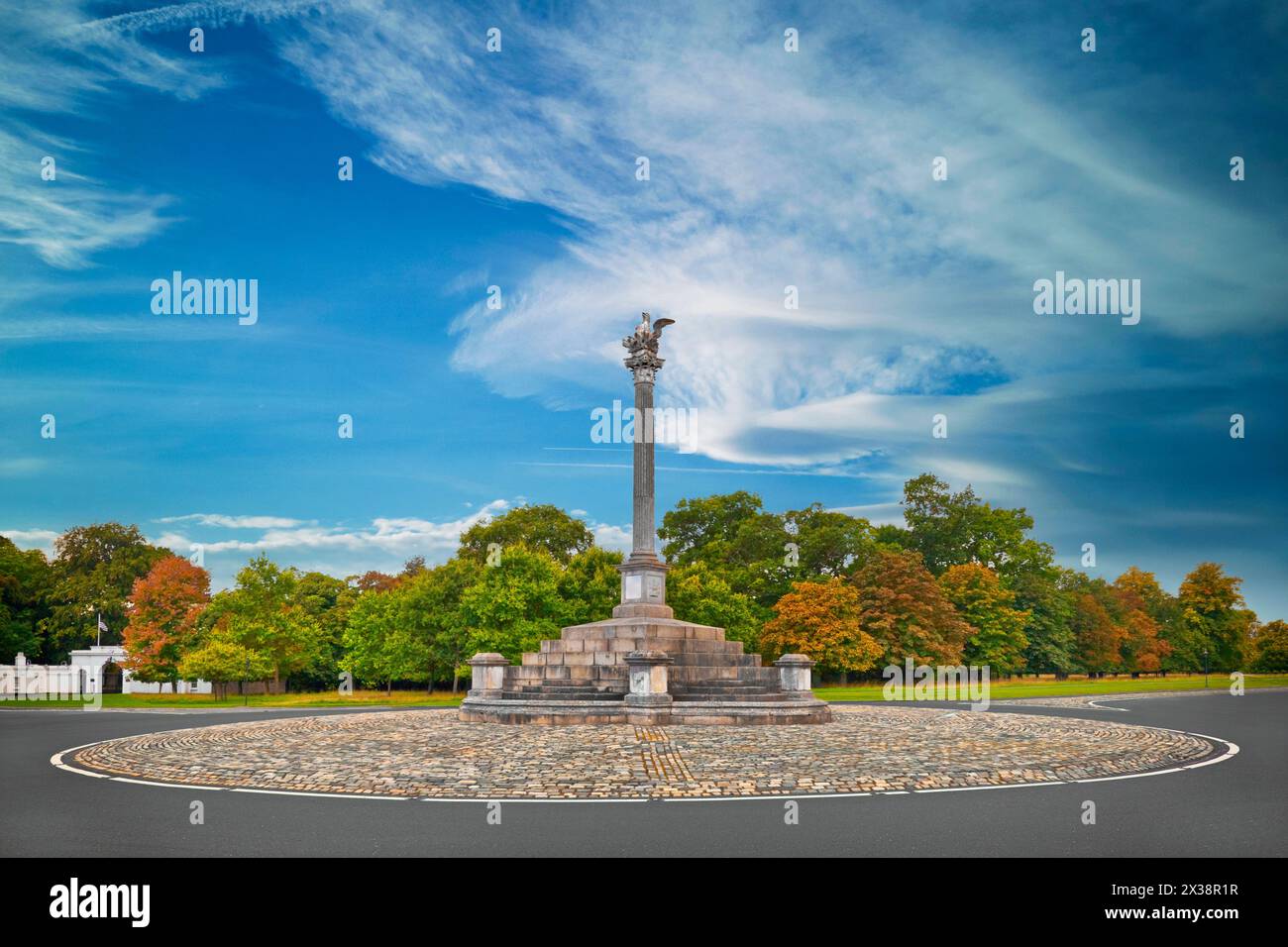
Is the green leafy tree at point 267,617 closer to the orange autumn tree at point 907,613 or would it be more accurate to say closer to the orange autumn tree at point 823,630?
the orange autumn tree at point 823,630

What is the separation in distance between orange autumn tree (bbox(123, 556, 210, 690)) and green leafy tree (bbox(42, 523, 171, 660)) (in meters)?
18.3

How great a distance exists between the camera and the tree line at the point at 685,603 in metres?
55.0

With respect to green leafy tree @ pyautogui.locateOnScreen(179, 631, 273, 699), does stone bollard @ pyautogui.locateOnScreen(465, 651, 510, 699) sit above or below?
above

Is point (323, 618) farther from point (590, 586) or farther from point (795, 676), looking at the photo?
point (795, 676)

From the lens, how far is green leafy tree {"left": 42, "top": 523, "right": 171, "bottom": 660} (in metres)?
78.2

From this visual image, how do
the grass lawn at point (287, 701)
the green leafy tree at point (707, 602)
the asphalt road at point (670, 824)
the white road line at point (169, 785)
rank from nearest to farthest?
the asphalt road at point (670, 824) < the white road line at point (169, 785) < the grass lawn at point (287, 701) < the green leafy tree at point (707, 602)

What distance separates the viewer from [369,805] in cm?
1276

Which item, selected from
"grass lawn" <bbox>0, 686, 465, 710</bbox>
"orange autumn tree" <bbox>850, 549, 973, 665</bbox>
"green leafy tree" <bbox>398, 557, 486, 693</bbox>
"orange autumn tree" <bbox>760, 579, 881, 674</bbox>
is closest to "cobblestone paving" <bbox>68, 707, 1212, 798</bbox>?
"grass lawn" <bbox>0, 686, 465, 710</bbox>

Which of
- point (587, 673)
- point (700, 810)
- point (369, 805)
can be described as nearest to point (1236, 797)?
point (700, 810)

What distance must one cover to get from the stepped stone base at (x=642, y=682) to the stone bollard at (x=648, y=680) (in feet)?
0.09

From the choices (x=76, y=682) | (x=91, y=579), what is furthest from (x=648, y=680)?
(x=91, y=579)

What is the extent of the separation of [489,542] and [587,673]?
159 ft

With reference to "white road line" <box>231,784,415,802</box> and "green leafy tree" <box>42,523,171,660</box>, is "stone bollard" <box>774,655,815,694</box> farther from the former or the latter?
"green leafy tree" <box>42,523,171,660</box>

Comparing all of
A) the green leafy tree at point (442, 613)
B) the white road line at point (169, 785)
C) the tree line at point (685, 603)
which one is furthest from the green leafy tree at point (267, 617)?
the white road line at point (169, 785)
